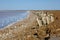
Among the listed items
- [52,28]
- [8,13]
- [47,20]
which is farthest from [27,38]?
[8,13]

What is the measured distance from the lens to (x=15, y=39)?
6.99 metres

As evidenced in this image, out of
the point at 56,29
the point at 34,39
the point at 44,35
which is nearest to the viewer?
the point at 34,39

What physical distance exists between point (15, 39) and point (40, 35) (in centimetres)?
87

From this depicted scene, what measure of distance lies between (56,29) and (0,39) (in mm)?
2242

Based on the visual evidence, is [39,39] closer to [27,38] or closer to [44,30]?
[27,38]

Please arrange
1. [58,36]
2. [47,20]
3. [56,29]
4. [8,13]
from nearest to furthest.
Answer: [58,36], [56,29], [47,20], [8,13]

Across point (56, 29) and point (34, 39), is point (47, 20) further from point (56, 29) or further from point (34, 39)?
point (34, 39)

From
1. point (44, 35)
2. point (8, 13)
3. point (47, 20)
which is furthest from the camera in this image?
point (8, 13)

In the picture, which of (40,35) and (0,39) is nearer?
(40,35)

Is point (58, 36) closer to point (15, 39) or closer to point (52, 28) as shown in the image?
point (52, 28)

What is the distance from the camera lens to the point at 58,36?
723cm

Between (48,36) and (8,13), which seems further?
(8,13)

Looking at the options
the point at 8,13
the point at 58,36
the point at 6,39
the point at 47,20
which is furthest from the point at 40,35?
the point at 8,13

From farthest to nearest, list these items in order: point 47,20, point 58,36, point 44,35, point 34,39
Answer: point 47,20
point 58,36
point 44,35
point 34,39
